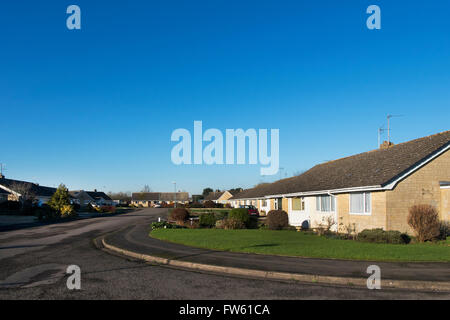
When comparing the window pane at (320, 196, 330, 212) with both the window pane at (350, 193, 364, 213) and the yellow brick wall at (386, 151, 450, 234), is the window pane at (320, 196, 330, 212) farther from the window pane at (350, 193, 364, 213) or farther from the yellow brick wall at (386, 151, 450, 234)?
the yellow brick wall at (386, 151, 450, 234)

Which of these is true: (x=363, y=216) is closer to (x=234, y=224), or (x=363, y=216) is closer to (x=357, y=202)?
(x=357, y=202)

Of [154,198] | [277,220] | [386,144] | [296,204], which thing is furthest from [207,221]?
[154,198]

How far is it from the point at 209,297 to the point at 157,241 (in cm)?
903

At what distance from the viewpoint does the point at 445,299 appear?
22.3 ft

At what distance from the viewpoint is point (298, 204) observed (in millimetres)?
25328

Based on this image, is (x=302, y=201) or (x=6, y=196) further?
(x=6, y=196)

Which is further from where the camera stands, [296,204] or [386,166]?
[296,204]

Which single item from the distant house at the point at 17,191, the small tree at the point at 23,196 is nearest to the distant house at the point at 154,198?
the distant house at the point at 17,191

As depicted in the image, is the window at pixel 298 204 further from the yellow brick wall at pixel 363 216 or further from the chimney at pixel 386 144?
the chimney at pixel 386 144

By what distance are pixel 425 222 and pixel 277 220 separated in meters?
9.80

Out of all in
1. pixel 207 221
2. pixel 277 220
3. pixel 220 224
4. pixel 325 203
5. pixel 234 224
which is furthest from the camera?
pixel 207 221

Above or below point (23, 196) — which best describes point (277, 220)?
below
